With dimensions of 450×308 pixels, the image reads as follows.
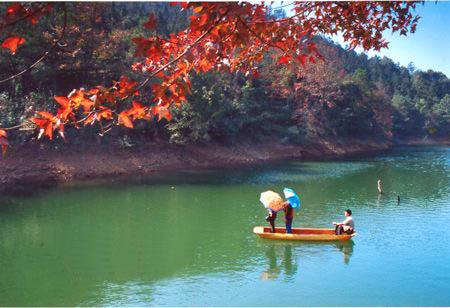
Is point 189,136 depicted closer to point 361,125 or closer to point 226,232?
point 226,232

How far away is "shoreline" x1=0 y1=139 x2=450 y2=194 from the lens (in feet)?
60.2

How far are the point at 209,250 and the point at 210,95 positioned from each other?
1485 centimetres

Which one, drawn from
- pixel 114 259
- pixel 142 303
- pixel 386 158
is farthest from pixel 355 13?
pixel 386 158

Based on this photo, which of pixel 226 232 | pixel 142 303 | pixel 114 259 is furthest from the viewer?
pixel 226 232

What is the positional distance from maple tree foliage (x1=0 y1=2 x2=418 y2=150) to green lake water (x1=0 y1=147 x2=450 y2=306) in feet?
15.8

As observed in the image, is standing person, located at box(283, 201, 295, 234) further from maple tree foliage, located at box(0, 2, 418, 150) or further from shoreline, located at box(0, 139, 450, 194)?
shoreline, located at box(0, 139, 450, 194)

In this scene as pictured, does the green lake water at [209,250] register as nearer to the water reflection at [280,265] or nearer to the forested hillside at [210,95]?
the water reflection at [280,265]

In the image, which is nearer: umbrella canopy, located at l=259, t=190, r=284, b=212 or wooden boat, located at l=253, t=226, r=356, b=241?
wooden boat, located at l=253, t=226, r=356, b=241

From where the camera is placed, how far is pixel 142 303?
744 centimetres

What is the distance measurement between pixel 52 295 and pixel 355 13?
6755mm

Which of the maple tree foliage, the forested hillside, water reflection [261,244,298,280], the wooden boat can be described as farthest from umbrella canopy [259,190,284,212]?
the maple tree foliage

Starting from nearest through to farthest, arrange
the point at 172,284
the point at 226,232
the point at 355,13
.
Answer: the point at 355,13
the point at 172,284
the point at 226,232

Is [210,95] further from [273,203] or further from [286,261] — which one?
[286,261]

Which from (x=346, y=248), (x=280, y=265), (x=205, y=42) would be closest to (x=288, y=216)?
(x=346, y=248)
